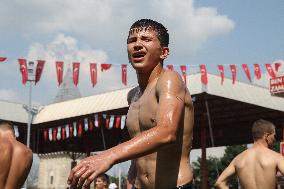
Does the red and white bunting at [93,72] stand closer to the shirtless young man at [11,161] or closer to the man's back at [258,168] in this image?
the shirtless young man at [11,161]

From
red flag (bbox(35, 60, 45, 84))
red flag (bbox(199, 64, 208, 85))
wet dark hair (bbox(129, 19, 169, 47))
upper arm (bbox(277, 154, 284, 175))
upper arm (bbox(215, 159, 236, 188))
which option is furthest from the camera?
red flag (bbox(199, 64, 208, 85))

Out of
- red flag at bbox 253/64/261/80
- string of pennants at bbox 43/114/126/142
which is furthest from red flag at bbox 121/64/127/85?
string of pennants at bbox 43/114/126/142

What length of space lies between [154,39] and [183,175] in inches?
31.6

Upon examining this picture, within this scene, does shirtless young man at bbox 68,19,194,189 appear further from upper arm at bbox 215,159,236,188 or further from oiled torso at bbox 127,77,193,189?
upper arm at bbox 215,159,236,188

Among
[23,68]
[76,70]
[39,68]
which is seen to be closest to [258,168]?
[76,70]

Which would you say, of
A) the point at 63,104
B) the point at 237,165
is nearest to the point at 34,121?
the point at 63,104

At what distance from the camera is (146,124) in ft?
9.59

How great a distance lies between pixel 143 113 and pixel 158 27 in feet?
1.71

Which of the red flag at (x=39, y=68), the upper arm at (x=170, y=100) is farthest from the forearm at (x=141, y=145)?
the red flag at (x=39, y=68)

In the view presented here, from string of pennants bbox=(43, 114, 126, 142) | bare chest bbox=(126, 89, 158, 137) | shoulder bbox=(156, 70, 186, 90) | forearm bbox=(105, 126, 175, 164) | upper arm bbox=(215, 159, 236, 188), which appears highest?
string of pennants bbox=(43, 114, 126, 142)

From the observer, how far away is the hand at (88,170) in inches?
79.9

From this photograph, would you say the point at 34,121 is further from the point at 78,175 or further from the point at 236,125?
the point at 78,175

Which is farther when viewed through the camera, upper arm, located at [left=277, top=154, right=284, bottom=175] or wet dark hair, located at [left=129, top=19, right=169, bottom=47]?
upper arm, located at [left=277, top=154, right=284, bottom=175]

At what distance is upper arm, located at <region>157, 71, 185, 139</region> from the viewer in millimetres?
2406
